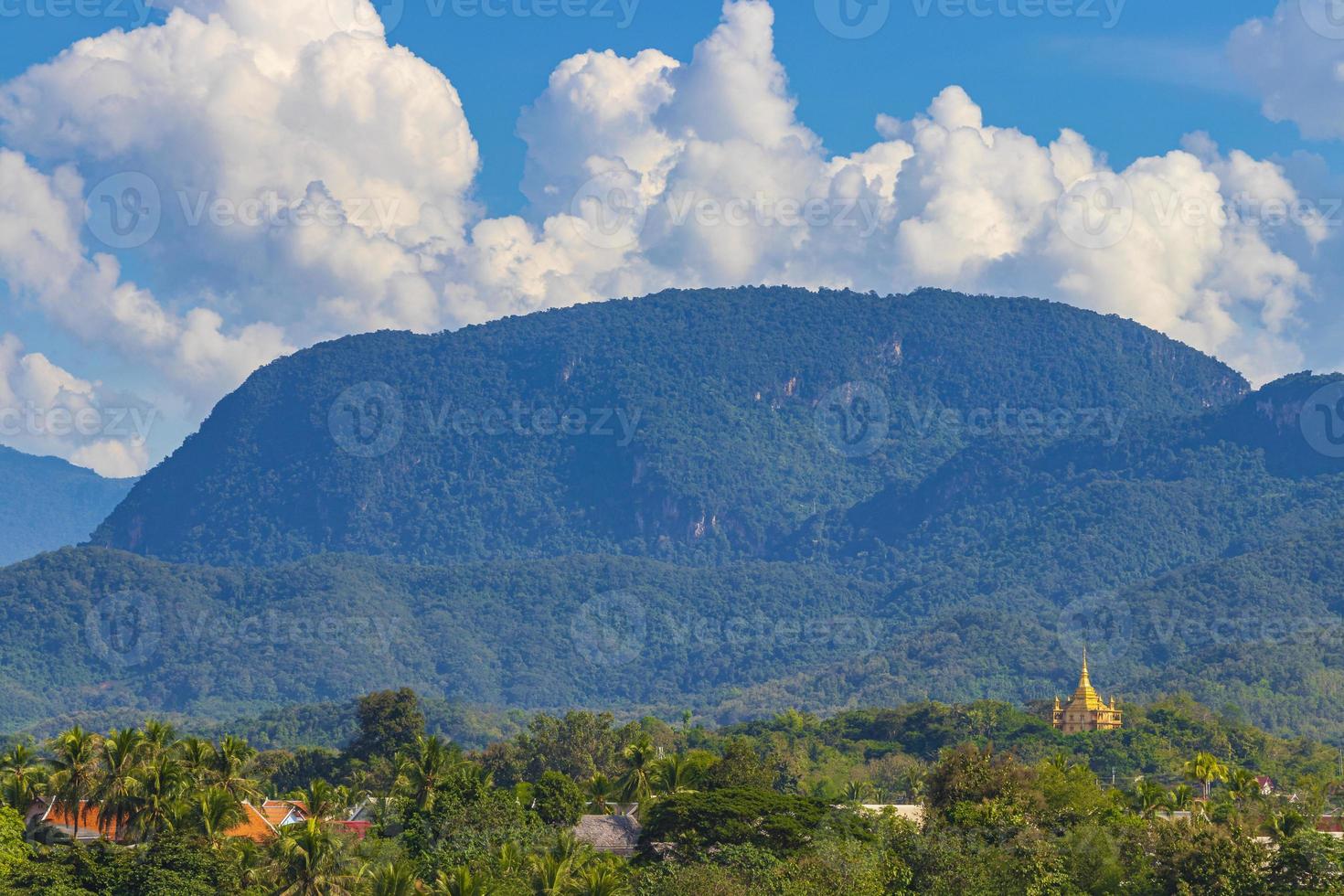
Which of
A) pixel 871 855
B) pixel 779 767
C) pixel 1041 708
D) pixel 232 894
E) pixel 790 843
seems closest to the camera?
pixel 232 894

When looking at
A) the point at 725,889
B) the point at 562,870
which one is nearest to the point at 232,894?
the point at 562,870

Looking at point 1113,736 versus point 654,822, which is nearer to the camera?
point 654,822

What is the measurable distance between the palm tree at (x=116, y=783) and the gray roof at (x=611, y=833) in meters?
16.6

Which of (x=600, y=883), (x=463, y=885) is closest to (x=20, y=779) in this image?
(x=463, y=885)

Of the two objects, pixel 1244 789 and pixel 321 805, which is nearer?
pixel 321 805

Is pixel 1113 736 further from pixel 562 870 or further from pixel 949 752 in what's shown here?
pixel 562 870

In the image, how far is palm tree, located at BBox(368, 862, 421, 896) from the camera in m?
64.6

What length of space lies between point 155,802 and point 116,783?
5.09ft

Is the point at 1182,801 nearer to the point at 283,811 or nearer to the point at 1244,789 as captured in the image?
the point at 1244,789

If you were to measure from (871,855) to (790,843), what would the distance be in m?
6.09

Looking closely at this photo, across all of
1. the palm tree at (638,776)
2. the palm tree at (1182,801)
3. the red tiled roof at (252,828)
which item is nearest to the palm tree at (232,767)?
the red tiled roof at (252,828)

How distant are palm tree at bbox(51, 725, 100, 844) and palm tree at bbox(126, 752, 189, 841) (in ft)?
5.63

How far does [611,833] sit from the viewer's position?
85500 millimetres

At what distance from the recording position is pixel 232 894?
221ft
